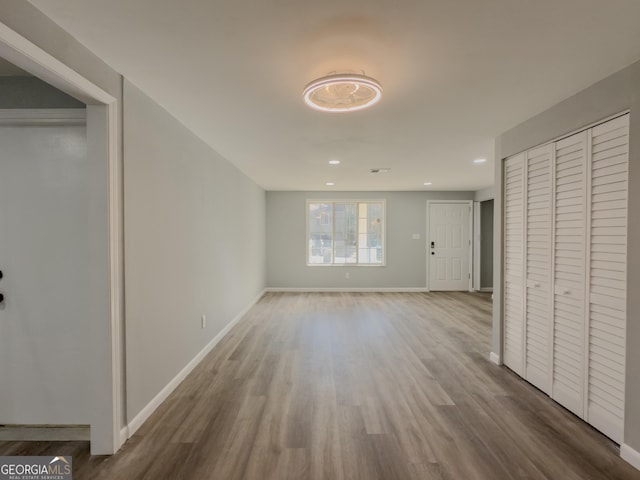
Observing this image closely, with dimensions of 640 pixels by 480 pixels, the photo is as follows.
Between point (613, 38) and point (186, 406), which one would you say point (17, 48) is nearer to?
point (186, 406)

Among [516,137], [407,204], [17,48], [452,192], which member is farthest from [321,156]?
[452,192]

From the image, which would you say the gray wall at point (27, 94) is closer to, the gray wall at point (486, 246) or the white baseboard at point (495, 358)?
the white baseboard at point (495, 358)

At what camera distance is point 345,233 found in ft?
23.9

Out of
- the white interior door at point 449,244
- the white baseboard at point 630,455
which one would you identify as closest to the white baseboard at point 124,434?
the white baseboard at point 630,455

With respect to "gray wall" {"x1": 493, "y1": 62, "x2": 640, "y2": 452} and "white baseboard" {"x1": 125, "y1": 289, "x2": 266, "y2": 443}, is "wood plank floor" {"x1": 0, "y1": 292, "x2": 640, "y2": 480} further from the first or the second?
"gray wall" {"x1": 493, "y1": 62, "x2": 640, "y2": 452}

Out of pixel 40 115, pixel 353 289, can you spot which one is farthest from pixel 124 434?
pixel 353 289

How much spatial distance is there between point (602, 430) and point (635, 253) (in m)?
1.23

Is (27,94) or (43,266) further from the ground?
(27,94)

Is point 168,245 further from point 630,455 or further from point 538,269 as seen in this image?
point 630,455

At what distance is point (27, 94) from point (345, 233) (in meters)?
5.93

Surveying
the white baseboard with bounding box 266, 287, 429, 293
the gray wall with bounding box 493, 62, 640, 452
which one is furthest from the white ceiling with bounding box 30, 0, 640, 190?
A: the white baseboard with bounding box 266, 287, 429, 293

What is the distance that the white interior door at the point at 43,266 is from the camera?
201 centimetres

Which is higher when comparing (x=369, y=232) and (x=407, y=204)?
(x=407, y=204)

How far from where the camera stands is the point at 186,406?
7.83 ft
